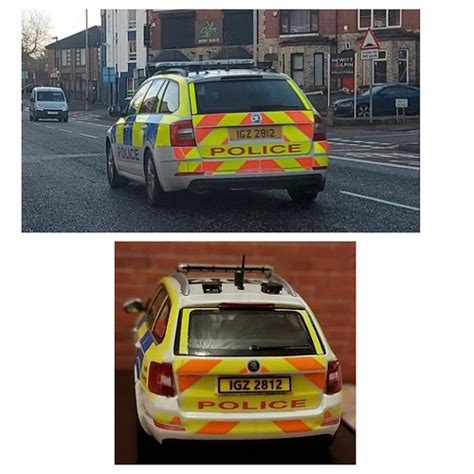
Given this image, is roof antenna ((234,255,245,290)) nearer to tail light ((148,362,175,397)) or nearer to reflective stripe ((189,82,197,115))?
tail light ((148,362,175,397))

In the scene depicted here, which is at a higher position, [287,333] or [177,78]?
[177,78]

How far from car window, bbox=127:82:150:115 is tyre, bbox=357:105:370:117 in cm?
164

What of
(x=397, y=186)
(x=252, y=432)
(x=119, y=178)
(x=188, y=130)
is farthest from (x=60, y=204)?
(x=252, y=432)

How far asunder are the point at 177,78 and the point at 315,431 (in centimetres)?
319

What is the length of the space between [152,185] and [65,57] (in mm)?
1266

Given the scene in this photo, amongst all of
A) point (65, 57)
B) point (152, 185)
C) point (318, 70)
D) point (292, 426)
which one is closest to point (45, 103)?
point (65, 57)

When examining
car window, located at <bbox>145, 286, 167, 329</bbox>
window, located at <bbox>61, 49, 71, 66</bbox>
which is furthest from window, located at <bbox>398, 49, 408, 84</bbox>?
car window, located at <bbox>145, 286, 167, 329</bbox>

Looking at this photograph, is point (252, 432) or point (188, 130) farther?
point (188, 130)

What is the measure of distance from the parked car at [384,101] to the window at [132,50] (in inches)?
60.9

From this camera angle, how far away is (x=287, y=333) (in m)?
6.23

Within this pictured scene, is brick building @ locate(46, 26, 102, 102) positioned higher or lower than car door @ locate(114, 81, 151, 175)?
higher

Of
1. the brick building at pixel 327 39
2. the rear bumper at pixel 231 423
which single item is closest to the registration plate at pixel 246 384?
the rear bumper at pixel 231 423

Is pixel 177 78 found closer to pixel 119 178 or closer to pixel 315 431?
pixel 119 178

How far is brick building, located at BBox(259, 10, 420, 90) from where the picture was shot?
27.6 feet
